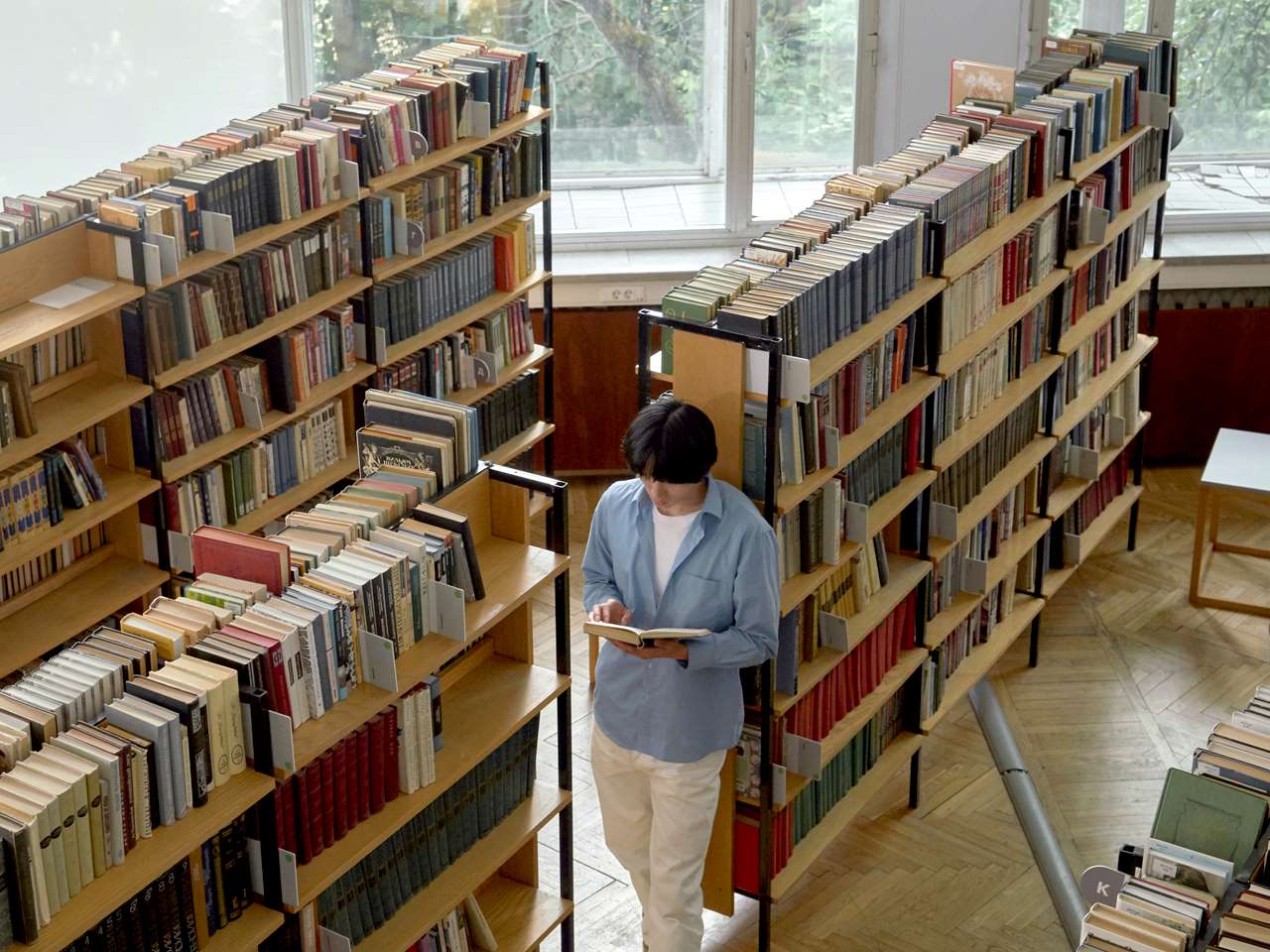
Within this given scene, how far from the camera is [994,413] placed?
574 cm

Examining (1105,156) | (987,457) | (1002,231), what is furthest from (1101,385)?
(1002,231)

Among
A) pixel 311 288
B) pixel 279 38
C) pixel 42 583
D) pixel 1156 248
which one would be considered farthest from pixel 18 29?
pixel 1156 248

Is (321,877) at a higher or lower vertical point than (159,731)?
Answer: lower

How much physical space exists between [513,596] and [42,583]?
1814mm

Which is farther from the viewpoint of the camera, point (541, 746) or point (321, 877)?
point (541, 746)

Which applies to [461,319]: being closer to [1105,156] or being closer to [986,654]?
[986,654]

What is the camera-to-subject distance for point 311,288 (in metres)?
5.70

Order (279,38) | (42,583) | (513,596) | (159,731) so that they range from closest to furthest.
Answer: (159,731) < (513,596) < (42,583) < (279,38)

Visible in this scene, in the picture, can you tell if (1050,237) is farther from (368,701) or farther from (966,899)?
(368,701)

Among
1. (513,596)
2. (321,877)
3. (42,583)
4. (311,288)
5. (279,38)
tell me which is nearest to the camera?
(321,877)

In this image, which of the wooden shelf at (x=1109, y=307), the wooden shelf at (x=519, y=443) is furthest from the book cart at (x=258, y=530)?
the wooden shelf at (x=1109, y=307)

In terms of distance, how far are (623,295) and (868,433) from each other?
306 centimetres

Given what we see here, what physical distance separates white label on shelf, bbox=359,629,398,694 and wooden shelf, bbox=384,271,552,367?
98.2 inches

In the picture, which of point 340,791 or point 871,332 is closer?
point 340,791
